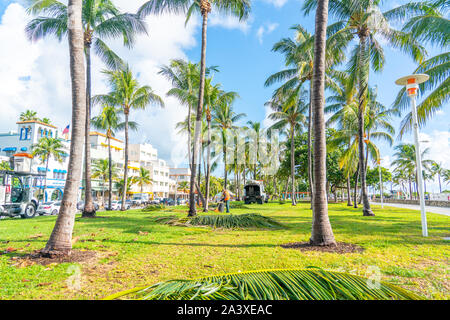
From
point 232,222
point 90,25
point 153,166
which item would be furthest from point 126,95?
point 153,166

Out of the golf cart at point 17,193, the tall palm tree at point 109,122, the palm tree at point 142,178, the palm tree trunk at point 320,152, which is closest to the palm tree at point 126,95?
the tall palm tree at point 109,122

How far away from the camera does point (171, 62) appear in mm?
20391

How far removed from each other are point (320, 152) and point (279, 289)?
414cm

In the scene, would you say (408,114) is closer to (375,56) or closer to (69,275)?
(375,56)

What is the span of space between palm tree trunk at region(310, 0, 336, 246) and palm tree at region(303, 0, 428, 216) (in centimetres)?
608

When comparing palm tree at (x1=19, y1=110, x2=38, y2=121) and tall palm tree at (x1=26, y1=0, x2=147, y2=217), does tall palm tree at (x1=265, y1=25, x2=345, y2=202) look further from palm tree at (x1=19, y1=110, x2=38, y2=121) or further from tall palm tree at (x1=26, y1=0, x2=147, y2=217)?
palm tree at (x1=19, y1=110, x2=38, y2=121)

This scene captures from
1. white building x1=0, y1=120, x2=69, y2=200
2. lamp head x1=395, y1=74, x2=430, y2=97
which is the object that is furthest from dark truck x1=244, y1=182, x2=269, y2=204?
white building x1=0, y1=120, x2=69, y2=200

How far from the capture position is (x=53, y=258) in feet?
15.6

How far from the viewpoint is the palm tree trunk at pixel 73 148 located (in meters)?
4.96

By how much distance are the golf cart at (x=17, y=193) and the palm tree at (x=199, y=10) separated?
10.2 m

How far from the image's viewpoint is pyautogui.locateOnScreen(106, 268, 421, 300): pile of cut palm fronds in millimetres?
2477
